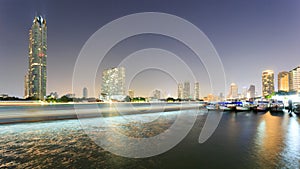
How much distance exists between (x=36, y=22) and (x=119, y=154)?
199 metres

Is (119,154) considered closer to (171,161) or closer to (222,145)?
→ (171,161)

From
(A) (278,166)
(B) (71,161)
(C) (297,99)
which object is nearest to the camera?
(A) (278,166)

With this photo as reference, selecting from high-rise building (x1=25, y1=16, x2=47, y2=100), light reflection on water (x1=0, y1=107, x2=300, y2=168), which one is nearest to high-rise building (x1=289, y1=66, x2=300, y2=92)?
light reflection on water (x1=0, y1=107, x2=300, y2=168)

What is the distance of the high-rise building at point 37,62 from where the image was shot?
152 meters

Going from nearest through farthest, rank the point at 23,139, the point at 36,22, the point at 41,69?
the point at 23,139 → the point at 41,69 → the point at 36,22

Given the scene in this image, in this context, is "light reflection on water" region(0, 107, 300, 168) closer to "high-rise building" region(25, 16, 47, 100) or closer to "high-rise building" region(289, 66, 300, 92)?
"high-rise building" region(25, 16, 47, 100)

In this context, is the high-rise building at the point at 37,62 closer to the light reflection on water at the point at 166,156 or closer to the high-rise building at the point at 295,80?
the light reflection on water at the point at 166,156

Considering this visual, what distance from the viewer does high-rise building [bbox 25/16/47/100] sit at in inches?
5979

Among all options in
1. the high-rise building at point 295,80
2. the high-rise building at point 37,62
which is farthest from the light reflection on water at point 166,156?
the high-rise building at point 295,80

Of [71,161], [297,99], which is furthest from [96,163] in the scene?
[297,99]

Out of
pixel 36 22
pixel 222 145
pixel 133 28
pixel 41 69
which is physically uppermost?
pixel 36 22

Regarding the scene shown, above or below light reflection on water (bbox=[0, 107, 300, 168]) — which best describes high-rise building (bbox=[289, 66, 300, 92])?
above

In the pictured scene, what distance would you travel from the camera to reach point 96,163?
21.0 ft

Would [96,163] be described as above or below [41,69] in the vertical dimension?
below
